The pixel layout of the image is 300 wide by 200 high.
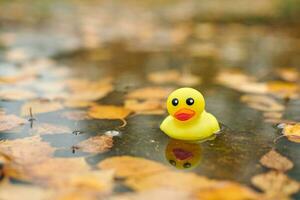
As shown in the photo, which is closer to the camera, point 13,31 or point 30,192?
point 30,192

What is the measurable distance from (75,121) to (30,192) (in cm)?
43

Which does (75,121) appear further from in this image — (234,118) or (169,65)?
(169,65)

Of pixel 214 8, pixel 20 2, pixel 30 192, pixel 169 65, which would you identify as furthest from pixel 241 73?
pixel 20 2

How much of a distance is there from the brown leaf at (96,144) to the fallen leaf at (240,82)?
2.22ft

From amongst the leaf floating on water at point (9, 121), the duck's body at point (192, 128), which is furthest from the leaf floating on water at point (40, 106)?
the duck's body at point (192, 128)

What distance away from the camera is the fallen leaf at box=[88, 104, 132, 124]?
1.33 meters

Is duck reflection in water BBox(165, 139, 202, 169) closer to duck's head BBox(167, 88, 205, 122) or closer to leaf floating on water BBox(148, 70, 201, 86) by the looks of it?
duck's head BBox(167, 88, 205, 122)

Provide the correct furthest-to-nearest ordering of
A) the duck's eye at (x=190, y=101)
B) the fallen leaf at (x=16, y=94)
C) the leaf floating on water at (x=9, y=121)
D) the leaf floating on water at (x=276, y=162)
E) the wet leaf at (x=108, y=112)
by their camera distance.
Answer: the fallen leaf at (x=16, y=94) → the wet leaf at (x=108, y=112) → the leaf floating on water at (x=9, y=121) → the duck's eye at (x=190, y=101) → the leaf floating on water at (x=276, y=162)

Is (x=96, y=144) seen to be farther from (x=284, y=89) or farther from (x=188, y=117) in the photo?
(x=284, y=89)

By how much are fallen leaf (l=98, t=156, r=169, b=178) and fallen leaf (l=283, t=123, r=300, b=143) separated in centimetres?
37

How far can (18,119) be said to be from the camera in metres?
1.28

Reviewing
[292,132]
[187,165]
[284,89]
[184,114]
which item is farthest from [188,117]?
[284,89]

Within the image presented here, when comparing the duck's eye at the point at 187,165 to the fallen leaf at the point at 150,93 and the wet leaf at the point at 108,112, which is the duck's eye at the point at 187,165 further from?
the fallen leaf at the point at 150,93

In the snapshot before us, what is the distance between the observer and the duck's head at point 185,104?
1110mm
